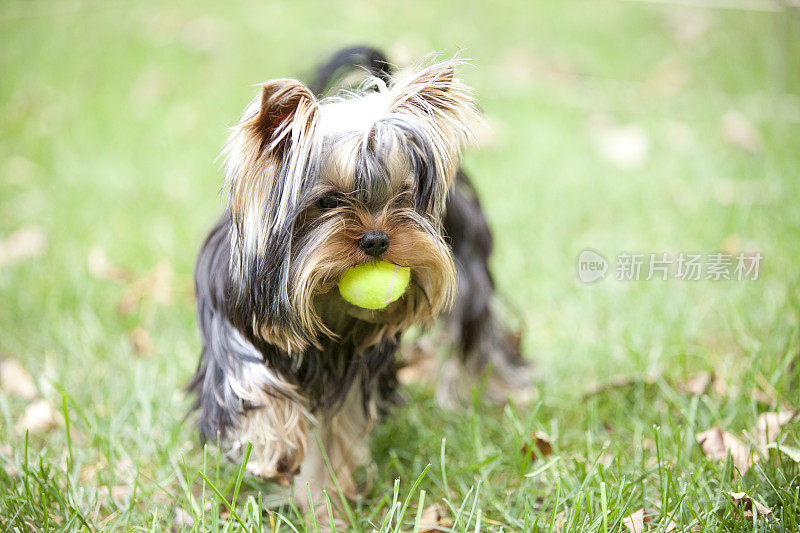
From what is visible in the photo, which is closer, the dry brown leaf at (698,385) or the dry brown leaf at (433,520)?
the dry brown leaf at (433,520)

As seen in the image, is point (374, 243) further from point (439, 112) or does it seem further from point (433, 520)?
point (433, 520)

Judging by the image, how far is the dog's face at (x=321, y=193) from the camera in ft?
5.54

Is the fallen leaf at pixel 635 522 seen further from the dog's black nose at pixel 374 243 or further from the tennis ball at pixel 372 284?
the dog's black nose at pixel 374 243

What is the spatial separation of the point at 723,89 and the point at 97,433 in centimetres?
494

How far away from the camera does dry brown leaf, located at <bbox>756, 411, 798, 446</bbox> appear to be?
227 centimetres

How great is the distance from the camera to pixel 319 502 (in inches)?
86.4

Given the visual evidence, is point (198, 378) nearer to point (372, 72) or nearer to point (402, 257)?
point (402, 257)

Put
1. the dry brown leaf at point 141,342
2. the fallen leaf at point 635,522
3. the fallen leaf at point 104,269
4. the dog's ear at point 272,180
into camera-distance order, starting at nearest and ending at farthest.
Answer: the dog's ear at point 272,180
the fallen leaf at point 635,522
the dry brown leaf at point 141,342
the fallen leaf at point 104,269

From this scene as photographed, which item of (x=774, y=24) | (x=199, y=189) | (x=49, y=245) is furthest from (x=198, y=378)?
(x=774, y=24)

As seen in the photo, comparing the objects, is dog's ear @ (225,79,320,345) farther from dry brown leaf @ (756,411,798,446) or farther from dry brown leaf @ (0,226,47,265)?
dry brown leaf @ (0,226,47,265)

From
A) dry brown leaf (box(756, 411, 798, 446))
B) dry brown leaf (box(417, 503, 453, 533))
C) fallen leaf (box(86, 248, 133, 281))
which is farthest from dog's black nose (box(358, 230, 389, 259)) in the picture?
fallen leaf (box(86, 248, 133, 281))

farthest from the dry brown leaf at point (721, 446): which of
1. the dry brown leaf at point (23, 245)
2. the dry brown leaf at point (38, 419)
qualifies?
the dry brown leaf at point (23, 245)

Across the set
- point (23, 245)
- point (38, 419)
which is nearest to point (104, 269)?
point (23, 245)

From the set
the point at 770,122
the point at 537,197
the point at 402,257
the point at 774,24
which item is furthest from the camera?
the point at 774,24
